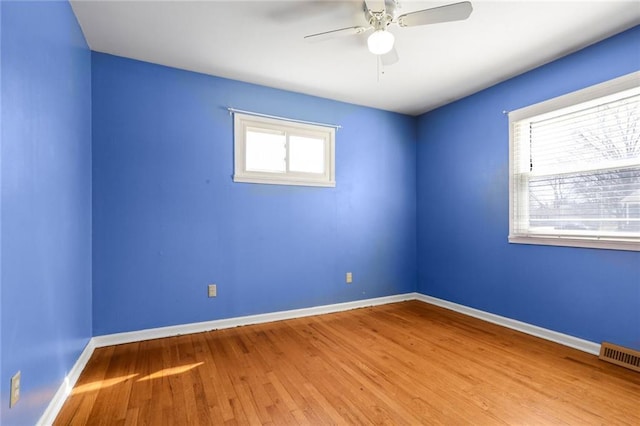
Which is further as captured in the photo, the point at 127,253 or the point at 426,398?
the point at 127,253

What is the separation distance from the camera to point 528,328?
114 inches

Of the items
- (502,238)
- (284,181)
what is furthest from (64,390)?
(502,238)

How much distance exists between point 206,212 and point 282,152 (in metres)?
1.07

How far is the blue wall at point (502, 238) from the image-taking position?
2.35 m

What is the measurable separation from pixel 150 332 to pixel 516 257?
3608 mm

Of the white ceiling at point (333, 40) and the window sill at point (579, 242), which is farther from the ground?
the white ceiling at point (333, 40)

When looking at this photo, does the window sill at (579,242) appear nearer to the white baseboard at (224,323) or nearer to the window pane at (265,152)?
the white baseboard at (224,323)

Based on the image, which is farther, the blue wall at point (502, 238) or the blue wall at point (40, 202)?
the blue wall at point (502, 238)

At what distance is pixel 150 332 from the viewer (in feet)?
9.05

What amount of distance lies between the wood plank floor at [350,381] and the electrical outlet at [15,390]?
21.6 inches

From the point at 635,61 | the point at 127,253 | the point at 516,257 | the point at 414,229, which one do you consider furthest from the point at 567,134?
the point at 127,253

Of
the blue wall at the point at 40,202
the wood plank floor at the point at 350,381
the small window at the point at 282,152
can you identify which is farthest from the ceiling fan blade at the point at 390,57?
the wood plank floor at the point at 350,381

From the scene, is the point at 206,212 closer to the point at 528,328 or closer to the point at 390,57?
the point at 390,57

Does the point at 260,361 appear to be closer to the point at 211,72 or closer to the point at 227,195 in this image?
the point at 227,195
